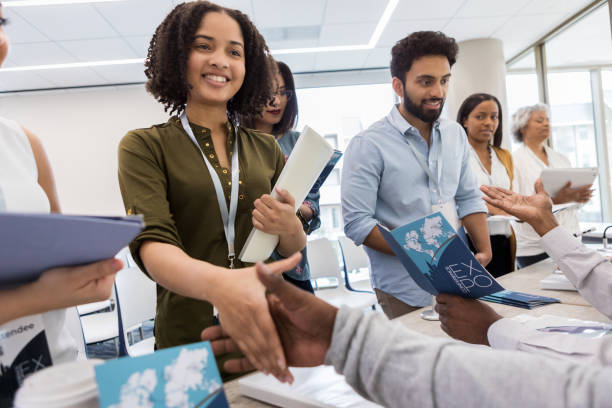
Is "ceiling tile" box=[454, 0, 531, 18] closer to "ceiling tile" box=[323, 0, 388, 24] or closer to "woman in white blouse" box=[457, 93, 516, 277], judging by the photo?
"ceiling tile" box=[323, 0, 388, 24]

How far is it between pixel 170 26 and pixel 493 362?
1.17m

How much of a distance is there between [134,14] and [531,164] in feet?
12.9

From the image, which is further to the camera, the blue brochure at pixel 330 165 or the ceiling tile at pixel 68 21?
the ceiling tile at pixel 68 21

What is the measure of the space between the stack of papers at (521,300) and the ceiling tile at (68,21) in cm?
432

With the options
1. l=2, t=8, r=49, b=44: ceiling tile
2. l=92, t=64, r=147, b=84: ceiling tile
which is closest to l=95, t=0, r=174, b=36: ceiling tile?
l=2, t=8, r=49, b=44: ceiling tile

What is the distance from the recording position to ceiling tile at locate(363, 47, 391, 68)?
227 inches

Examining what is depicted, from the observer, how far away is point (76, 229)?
45 cm

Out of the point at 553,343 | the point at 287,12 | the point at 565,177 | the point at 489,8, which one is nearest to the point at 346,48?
the point at 287,12

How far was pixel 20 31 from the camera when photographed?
4258 millimetres

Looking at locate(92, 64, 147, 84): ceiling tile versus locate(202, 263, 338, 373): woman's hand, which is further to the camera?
locate(92, 64, 147, 84): ceiling tile

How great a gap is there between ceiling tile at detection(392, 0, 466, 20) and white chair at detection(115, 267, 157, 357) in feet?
12.5

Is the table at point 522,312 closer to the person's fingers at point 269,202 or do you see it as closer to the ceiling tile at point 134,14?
the person's fingers at point 269,202

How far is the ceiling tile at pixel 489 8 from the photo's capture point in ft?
15.1

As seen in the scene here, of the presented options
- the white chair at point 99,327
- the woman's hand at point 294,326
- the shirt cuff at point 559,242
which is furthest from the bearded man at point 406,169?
the white chair at point 99,327
